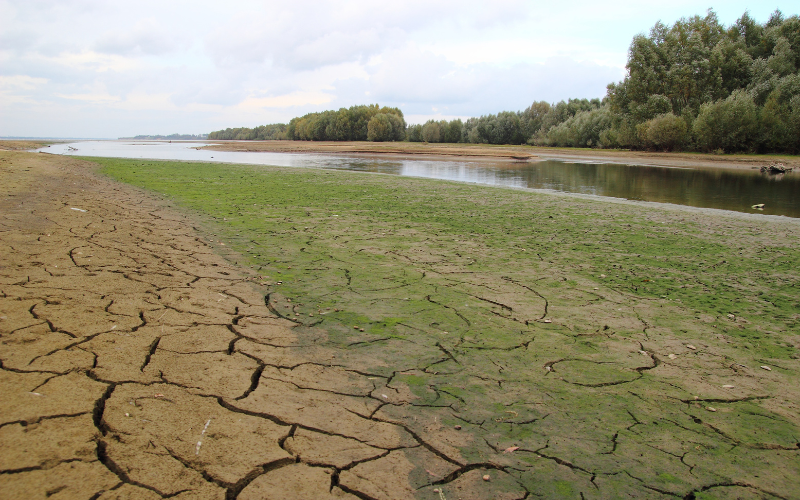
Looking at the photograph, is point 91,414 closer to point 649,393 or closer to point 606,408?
point 606,408

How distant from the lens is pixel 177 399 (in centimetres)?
272

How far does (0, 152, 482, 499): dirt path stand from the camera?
2.11 m

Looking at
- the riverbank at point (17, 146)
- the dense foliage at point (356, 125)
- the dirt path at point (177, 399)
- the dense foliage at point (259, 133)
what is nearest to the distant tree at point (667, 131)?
the dirt path at point (177, 399)

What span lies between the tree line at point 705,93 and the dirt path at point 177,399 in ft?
161

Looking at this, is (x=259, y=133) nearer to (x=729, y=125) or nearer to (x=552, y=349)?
(x=729, y=125)

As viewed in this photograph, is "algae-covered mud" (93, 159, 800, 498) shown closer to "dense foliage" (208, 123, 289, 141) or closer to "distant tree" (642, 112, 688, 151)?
"distant tree" (642, 112, 688, 151)

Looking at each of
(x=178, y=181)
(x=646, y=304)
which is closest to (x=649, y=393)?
(x=646, y=304)

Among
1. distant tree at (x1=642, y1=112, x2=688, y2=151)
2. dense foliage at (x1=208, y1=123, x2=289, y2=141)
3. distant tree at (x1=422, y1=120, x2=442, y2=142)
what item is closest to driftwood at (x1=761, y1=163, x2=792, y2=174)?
distant tree at (x1=642, y1=112, x2=688, y2=151)

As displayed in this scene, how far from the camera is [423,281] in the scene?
5227 mm

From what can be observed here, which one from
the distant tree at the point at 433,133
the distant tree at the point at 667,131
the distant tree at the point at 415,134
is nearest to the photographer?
the distant tree at the point at 667,131

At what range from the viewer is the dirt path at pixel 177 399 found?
211 centimetres

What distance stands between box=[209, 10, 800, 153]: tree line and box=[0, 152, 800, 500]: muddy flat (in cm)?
4333

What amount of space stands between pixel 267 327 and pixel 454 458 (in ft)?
6.90

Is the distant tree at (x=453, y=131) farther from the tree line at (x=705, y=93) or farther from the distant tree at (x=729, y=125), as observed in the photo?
the distant tree at (x=729, y=125)
